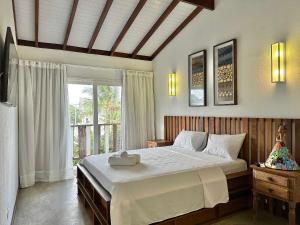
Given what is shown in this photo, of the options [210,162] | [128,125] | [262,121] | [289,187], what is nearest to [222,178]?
[210,162]

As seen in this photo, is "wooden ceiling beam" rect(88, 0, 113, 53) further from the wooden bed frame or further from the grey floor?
the grey floor

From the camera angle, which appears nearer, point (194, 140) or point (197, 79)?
point (194, 140)

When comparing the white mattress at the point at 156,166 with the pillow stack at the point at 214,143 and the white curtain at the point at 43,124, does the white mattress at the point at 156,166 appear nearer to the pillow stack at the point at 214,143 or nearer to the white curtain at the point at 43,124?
the pillow stack at the point at 214,143

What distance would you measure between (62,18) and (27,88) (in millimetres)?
1511

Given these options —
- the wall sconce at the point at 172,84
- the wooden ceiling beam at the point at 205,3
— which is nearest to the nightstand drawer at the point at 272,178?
the wall sconce at the point at 172,84

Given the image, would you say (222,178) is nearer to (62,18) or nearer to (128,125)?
(128,125)

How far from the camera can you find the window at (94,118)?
16.1ft

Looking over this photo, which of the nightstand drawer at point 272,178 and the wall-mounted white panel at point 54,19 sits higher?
the wall-mounted white panel at point 54,19

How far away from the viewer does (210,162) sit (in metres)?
2.88

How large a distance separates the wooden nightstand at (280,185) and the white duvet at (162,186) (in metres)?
0.39

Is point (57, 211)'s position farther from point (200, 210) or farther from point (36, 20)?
point (36, 20)

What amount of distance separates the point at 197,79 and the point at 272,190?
92.7 inches

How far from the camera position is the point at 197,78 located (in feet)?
13.5

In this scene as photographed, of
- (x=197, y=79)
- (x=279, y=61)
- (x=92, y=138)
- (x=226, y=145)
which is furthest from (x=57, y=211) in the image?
(x=279, y=61)
